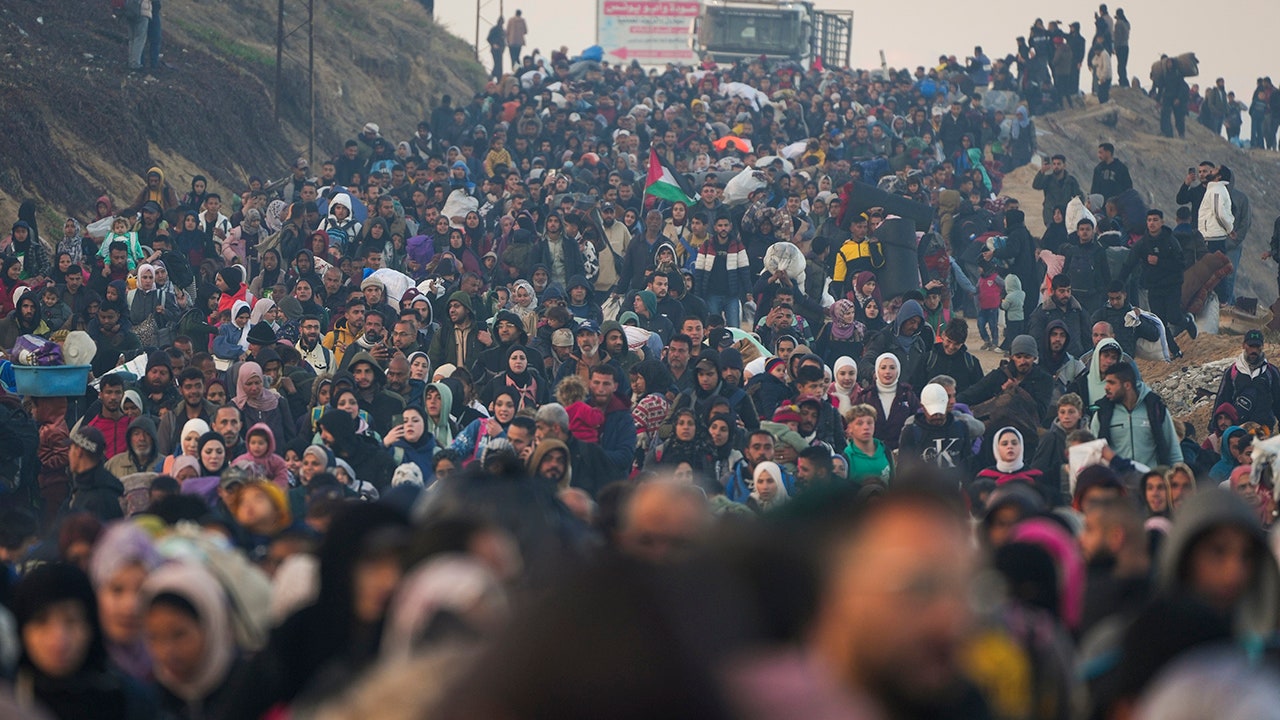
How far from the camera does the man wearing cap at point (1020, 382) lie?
41.0 feet

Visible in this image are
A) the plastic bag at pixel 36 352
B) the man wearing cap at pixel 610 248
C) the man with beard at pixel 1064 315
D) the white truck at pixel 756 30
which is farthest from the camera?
the white truck at pixel 756 30

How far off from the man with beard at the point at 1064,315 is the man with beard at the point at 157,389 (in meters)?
7.53

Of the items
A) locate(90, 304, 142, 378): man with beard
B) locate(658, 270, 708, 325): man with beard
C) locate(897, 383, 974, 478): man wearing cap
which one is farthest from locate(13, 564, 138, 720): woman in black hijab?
locate(658, 270, 708, 325): man with beard

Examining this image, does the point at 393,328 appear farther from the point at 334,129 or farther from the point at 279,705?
the point at 334,129

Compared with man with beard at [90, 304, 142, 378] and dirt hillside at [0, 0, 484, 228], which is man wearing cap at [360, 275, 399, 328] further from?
dirt hillside at [0, 0, 484, 228]

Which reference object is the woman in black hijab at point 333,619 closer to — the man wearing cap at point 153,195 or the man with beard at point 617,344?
the man with beard at point 617,344

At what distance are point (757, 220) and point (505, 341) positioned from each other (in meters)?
5.09

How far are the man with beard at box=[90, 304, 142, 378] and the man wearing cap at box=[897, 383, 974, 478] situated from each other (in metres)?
6.88

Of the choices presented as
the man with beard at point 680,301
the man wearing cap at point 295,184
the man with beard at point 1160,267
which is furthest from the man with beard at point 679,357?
the man wearing cap at point 295,184

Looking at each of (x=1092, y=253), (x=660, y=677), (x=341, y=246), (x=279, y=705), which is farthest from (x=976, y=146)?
(x=660, y=677)

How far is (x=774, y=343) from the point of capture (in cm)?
1547

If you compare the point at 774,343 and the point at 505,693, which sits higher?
the point at 505,693

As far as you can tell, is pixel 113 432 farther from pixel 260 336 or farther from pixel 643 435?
pixel 643 435

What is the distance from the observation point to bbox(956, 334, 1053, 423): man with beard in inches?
492
